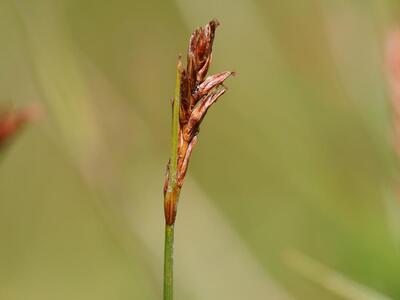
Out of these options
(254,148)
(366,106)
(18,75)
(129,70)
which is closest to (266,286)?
(366,106)

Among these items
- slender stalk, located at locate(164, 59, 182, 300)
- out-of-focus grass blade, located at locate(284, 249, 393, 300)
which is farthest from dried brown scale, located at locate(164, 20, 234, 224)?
out-of-focus grass blade, located at locate(284, 249, 393, 300)

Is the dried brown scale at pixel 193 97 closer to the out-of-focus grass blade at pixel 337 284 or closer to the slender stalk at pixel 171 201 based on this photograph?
the slender stalk at pixel 171 201

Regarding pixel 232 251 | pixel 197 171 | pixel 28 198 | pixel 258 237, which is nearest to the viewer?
pixel 232 251

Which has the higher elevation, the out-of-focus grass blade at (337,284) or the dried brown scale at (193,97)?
the dried brown scale at (193,97)

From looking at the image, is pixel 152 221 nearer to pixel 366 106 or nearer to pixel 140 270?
pixel 140 270

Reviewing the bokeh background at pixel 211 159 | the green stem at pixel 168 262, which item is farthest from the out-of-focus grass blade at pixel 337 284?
the green stem at pixel 168 262

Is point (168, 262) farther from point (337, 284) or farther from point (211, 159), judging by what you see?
point (211, 159)

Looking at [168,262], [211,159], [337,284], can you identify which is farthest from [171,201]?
[211,159]
